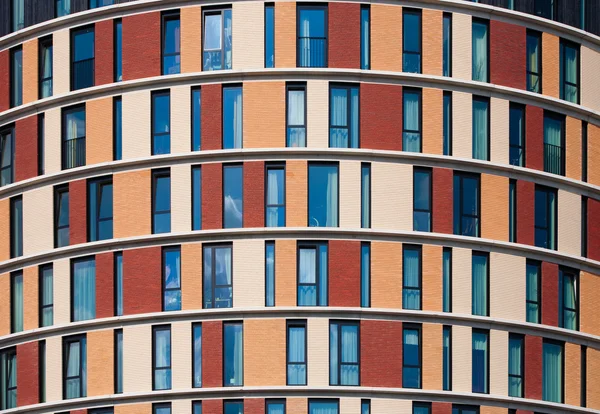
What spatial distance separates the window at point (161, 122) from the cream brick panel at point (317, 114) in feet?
16.4

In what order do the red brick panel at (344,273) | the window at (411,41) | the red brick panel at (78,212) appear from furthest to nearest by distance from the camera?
the window at (411,41) < the red brick panel at (78,212) < the red brick panel at (344,273)

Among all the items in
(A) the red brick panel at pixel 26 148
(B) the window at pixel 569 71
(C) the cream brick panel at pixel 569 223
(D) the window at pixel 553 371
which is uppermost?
(B) the window at pixel 569 71

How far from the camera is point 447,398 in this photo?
71.9 metres

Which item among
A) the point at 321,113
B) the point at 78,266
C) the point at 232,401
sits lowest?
the point at 232,401

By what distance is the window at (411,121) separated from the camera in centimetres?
7381

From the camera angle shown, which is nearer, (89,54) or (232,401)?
(232,401)

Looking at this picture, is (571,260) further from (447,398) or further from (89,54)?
(89,54)

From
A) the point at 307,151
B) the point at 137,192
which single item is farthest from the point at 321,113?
the point at 137,192

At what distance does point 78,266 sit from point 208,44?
918 cm

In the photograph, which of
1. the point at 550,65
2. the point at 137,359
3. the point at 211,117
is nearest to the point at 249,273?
the point at 137,359

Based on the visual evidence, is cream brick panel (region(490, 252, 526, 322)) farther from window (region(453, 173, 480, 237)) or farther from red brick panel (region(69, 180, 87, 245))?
red brick panel (region(69, 180, 87, 245))

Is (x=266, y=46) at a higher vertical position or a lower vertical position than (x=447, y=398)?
higher

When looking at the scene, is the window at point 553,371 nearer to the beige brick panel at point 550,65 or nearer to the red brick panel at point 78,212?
the beige brick panel at point 550,65

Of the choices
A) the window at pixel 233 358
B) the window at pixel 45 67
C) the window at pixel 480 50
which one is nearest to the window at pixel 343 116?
the window at pixel 480 50
